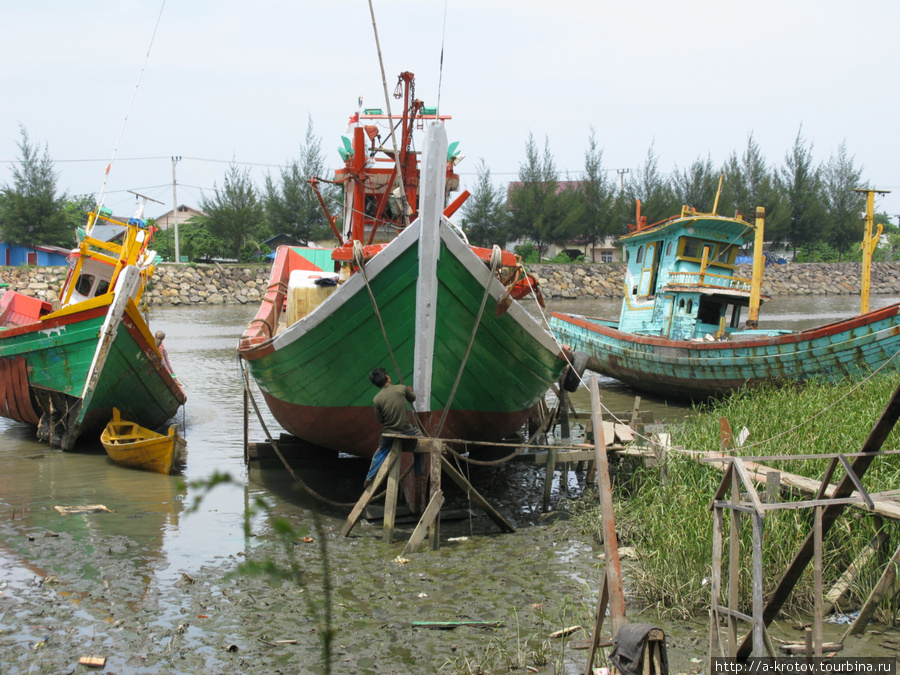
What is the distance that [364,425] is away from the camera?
830 centimetres

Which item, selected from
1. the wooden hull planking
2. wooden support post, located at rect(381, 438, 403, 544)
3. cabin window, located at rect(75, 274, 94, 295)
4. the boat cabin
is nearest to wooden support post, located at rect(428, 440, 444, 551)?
wooden support post, located at rect(381, 438, 403, 544)

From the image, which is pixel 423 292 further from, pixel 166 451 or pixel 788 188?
pixel 788 188

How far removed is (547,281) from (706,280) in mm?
27287

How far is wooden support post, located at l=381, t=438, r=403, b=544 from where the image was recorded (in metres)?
7.19

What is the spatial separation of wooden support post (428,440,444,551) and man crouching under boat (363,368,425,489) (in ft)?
0.79

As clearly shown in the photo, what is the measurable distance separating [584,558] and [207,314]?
29.8 m

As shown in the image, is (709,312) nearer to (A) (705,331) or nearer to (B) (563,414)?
(A) (705,331)

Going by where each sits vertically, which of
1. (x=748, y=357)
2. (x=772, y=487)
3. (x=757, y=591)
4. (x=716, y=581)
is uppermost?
(x=748, y=357)

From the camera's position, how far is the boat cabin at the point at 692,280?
15805mm

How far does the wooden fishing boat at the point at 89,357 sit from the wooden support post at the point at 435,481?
18.1ft

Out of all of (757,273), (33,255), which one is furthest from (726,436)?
(33,255)

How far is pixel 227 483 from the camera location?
1564mm

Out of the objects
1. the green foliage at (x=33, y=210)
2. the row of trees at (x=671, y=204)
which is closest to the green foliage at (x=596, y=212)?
the row of trees at (x=671, y=204)

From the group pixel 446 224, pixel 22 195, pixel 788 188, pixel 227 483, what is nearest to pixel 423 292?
pixel 446 224
